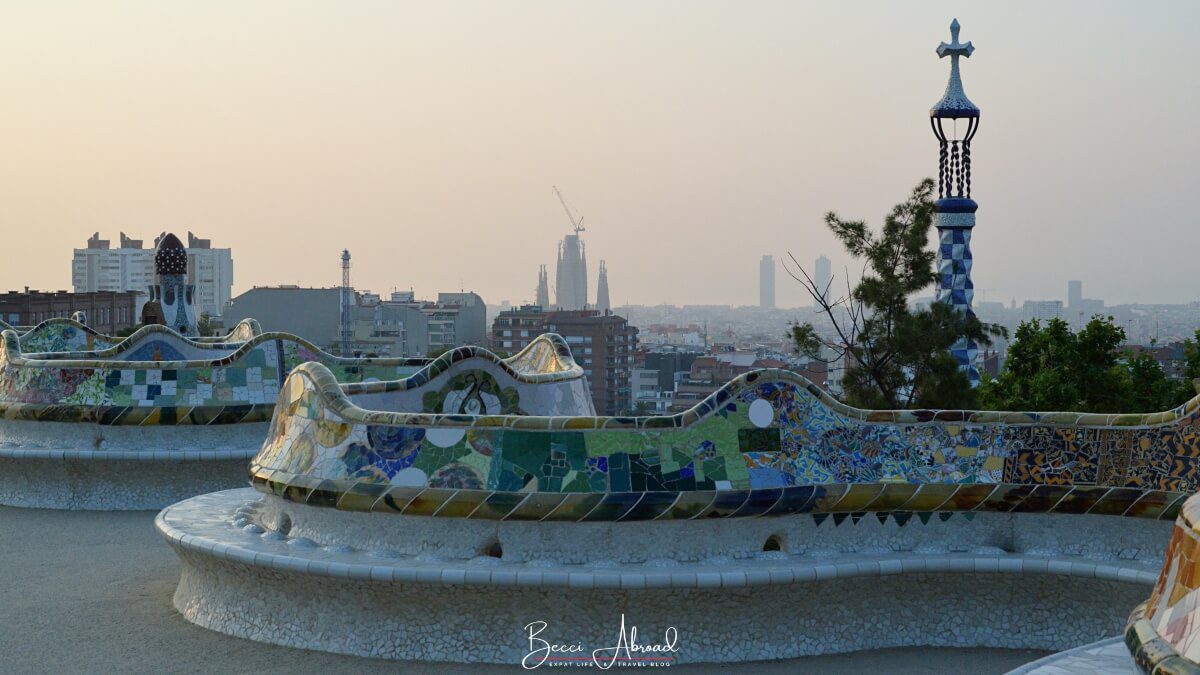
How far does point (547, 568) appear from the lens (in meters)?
7.91

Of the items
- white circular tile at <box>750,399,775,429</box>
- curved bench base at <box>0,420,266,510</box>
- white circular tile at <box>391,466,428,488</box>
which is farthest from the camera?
curved bench base at <box>0,420,266,510</box>

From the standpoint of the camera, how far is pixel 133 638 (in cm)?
841

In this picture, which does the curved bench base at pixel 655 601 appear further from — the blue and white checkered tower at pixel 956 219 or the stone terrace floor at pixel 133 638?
the blue and white checkered tower at pixel 956 219

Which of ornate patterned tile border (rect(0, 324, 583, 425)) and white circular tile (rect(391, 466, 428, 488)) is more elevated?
ornate patterned tile border (rect(0, 324, 583, 425))

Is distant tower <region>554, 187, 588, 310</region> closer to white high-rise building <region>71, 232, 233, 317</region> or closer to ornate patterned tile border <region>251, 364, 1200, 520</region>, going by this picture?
white high-rise building <region>71, 232, 233, 317</region>

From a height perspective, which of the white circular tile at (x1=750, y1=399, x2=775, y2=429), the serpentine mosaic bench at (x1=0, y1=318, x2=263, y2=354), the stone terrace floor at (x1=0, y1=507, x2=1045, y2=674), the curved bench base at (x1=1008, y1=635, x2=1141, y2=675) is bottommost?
the stone terrace floor at (x1=0, y1=507, x2=1045, y2=674)

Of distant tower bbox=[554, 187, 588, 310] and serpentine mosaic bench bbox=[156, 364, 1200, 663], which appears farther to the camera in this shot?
distant tower bbox=[554, 187, 588, 310]

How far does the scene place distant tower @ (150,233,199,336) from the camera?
23250mm

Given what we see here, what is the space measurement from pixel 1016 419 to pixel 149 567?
559cm

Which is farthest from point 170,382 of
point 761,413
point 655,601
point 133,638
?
point 655,601

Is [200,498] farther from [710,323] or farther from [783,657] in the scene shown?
[710,323]

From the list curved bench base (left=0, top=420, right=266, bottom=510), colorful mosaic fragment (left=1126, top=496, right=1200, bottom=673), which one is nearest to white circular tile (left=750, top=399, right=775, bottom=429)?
colorful mosaic fragment (left=1126, top=496, right=1200, bottom=673)

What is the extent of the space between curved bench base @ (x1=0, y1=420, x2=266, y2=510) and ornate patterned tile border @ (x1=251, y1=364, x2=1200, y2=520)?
4.19 meters

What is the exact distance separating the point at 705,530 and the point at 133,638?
3142 mm
